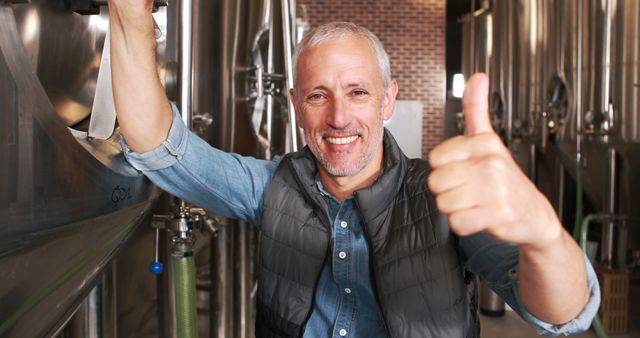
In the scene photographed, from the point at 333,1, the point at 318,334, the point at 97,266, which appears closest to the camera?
the point at 97,266

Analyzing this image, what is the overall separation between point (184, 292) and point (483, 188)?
0.77 metres

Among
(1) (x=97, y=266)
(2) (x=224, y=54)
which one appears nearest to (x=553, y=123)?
(2) (x=224, y=54)

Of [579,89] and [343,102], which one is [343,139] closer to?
[343,102]

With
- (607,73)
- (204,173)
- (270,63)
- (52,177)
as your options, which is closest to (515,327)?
(607,73)

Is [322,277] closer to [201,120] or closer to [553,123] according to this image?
[201,120]

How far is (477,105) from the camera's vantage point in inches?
29.4

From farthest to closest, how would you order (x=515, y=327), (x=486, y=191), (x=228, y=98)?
(x=515, y=327)
(x=228, y=98)
(x=486, y=191)

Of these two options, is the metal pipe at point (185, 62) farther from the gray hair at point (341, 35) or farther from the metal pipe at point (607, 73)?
the metal pipe at point (607, 73)

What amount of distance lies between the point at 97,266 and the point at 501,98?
548 centimetres

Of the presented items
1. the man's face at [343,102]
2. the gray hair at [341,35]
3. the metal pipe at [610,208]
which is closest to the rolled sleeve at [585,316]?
Result: the man's face at [343,102]

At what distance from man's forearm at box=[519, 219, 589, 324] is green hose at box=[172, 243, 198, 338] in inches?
26.1

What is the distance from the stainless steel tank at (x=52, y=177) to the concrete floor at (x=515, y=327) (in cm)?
324

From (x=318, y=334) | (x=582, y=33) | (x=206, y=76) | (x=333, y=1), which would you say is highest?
(x=333, y=1)

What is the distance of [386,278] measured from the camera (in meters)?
1.22
